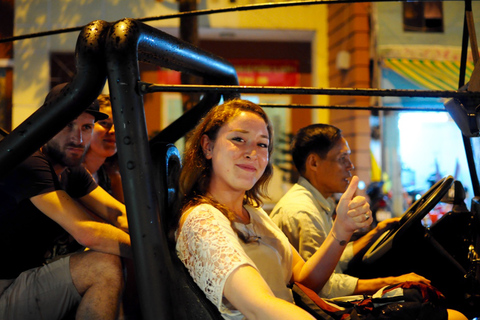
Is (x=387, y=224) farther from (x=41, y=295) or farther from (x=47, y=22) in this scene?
(x=47, y=22)

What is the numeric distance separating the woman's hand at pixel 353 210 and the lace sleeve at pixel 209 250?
0.49 metres

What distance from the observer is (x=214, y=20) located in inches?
312

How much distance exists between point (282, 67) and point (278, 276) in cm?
704

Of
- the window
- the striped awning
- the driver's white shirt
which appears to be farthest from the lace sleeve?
the window

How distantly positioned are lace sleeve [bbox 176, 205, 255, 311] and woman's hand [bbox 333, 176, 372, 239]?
49cm

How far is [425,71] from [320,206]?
5603 mm

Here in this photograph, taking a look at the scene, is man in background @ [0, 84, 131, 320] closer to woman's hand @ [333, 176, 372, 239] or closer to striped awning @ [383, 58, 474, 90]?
woman's hand @ [333, 176, 372, 239]

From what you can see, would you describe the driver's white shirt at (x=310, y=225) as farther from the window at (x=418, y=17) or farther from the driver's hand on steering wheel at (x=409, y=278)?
the window at (x=418, y=17)

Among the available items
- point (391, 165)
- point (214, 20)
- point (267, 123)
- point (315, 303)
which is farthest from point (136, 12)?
point (315, 303)

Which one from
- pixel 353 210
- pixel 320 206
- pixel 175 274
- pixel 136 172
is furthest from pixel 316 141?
pixel 136 172

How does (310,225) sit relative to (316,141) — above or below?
below

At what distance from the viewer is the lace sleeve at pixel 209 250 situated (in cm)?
140

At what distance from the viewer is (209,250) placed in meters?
1.45

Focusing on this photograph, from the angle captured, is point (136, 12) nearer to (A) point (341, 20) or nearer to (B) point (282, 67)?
(B) point (282, 67)
